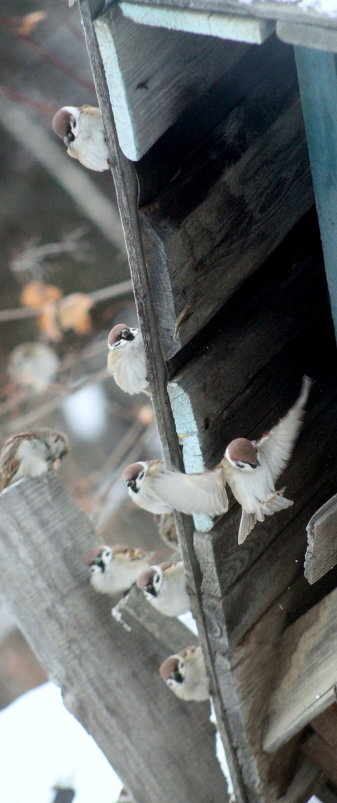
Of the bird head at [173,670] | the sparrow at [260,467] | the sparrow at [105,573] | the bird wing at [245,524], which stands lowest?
the bird head at [173,670]

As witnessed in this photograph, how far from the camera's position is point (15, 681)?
5.95 m

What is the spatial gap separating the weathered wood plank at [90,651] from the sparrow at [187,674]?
66 millimetres

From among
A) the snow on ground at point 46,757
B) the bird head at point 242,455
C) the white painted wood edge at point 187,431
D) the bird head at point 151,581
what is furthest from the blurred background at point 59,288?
the bird head at point 242,455

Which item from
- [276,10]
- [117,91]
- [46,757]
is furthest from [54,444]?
[276,10]

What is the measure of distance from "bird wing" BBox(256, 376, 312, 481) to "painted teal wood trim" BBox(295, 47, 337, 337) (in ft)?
0.72

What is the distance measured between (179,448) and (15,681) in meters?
4.49

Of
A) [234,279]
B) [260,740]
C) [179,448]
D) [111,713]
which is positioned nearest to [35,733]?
[111,713]

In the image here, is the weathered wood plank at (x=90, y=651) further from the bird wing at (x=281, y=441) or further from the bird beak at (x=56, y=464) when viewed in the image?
the bird wing at (x=281, y=441)

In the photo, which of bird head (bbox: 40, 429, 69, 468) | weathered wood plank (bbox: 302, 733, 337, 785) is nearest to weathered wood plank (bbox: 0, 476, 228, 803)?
weathered wood plank (bbox: 302, 733, 337, 785)

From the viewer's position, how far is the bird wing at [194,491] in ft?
5.65

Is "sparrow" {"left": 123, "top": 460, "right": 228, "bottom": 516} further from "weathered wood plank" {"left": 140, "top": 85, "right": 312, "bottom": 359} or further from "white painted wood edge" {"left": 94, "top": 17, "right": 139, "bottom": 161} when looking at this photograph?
"white painted wood edge" {"left": 94, "top": 17, "right": 139, "bottom": 161}

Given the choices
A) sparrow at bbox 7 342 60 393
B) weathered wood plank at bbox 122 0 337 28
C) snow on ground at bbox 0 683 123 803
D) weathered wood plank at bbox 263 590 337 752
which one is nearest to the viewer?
weathered wood plank at bbox 122 0 337 28

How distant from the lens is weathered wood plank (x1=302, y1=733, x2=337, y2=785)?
2.20m

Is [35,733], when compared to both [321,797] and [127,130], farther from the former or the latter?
[127,130]
